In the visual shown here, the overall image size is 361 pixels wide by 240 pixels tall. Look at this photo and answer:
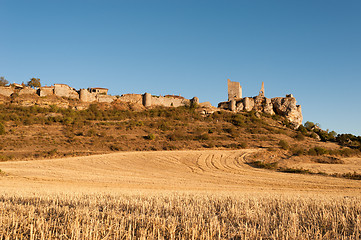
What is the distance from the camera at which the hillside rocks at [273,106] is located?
6450cm

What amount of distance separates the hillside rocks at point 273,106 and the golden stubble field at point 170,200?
118 feet

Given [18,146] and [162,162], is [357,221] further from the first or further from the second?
[18,146]

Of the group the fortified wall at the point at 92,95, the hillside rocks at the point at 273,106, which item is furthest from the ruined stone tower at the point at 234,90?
the fortified wall at the point at 92,95

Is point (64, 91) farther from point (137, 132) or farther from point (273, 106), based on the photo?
point (273, 106)

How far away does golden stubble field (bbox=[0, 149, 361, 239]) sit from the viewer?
13.9ft

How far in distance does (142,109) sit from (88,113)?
11.9 meters

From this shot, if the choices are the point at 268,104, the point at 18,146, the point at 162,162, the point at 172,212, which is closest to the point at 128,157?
the point at 162,162

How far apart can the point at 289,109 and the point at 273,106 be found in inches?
157

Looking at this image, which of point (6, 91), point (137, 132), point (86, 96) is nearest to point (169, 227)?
point (137, 132)

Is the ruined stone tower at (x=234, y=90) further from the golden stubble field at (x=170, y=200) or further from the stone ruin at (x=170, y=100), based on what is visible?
the golden stubble field at (x=170, y=200)

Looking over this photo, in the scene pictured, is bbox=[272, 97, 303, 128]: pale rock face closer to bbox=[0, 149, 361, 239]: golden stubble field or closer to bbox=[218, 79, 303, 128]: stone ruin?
bbox=[218, 79, 303, 128]: stone ruin

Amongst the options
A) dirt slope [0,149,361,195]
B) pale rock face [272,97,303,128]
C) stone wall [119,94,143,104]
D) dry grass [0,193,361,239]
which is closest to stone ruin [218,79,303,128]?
pale rock face [272,97,303,128]

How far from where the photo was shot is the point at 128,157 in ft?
96.1

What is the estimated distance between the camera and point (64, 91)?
57781mm
